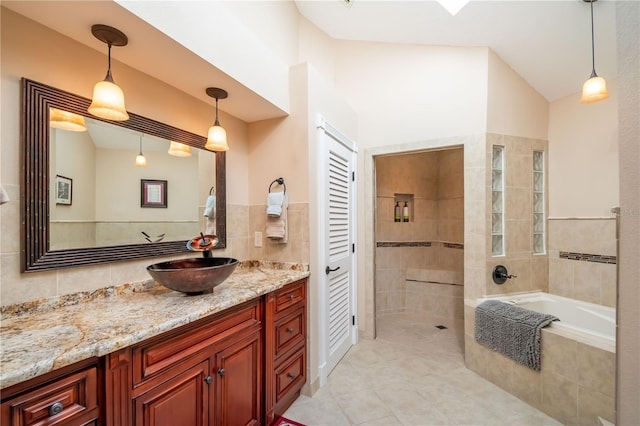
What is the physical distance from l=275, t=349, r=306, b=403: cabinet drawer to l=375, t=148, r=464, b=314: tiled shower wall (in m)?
1.96

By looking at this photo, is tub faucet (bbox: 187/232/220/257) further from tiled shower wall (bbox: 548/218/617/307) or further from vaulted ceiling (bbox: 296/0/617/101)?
tiled shower wall (bbox: 548/218/617/307)

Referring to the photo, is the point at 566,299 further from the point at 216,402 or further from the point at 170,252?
the point at 170,252

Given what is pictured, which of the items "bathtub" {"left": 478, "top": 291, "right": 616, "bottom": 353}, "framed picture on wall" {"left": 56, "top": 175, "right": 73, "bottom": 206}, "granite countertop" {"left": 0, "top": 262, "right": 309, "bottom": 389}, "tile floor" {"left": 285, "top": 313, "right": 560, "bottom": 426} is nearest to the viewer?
"granite countertop" {"left": 0, "top": 262, "right": 309, "bottom": 389}

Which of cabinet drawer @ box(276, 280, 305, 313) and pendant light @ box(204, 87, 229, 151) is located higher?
pendant light @ box(204, 87, 229, 151)

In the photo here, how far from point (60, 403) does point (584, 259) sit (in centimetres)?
363

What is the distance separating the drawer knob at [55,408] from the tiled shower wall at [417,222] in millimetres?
3306

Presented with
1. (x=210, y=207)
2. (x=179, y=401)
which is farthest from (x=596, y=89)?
(x=179, y=401)

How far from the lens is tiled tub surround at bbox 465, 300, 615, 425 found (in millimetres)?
1655

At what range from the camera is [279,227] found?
6.84 ft

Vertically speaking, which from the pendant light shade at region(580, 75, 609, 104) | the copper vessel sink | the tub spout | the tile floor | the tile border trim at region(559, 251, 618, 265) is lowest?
the tile floor

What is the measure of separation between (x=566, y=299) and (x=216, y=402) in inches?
119

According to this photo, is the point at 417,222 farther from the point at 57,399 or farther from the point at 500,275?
the point at 57,399

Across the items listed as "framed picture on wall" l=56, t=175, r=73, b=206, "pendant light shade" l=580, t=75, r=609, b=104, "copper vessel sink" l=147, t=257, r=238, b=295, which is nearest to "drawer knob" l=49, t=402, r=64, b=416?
"copper vessel sink" l=147, t=257, r=238, b=295

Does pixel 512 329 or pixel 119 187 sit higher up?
pixel 119 187
